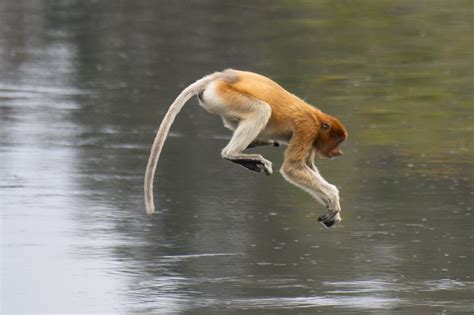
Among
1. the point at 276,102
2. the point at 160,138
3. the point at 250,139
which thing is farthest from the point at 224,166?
the point at 160,138

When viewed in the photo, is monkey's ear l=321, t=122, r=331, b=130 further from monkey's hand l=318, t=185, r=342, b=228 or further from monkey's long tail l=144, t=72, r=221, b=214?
monkey's long tail l=144, t=72, r=221, b=214

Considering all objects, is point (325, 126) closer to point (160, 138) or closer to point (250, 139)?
point (250, 139)

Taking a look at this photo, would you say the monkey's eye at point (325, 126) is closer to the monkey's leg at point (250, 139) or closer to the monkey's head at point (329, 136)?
the monkey's head at point (329, 136)

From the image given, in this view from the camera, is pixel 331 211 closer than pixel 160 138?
No

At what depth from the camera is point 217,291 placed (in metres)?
9.95

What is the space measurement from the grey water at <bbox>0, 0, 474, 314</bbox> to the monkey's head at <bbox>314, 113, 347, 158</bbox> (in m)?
1.02

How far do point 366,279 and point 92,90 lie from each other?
7.51m

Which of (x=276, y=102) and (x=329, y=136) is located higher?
(x=276, y=102)

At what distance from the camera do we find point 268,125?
960cm

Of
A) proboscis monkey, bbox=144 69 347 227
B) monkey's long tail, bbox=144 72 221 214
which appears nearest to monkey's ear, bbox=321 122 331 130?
proboscis monkey, bbox=144 69 347 227

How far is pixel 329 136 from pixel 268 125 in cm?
44

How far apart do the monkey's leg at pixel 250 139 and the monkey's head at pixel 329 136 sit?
0.51m

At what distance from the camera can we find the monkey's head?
381 inches

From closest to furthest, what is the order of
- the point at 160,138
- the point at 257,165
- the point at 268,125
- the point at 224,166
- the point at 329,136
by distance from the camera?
the point at 160,138 → the point at 257,165 → the point at 268,125 → the point at 329,136 → the point at 224,166
